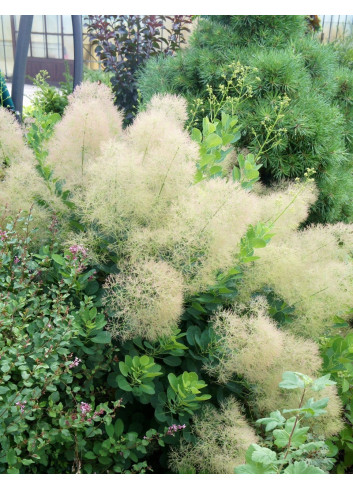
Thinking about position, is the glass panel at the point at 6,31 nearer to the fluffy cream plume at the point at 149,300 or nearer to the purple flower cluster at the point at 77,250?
the purple flower cluster at the point at 77,250

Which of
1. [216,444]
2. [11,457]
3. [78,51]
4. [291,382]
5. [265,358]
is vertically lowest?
[216,444]

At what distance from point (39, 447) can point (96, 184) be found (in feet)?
2.22

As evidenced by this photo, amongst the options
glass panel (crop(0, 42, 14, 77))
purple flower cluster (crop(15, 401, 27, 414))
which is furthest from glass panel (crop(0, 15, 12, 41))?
purple flower cluster (crop(15, 401, 27, 414))

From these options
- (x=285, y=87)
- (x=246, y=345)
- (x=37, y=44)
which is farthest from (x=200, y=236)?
(x=37, y=44)

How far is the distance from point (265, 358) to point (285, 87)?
1.43 m

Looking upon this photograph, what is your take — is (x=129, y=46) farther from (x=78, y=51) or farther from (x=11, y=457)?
(x=11, y=457)

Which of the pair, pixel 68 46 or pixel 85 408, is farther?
pixel 68 46

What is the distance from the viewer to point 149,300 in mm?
1192

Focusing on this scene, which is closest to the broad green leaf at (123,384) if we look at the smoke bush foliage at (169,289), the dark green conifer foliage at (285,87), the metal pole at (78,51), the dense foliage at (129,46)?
the smoke bush foliage at (169,289)

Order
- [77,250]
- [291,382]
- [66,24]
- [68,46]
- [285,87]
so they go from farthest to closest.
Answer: [68,46], [66,24], [285,87], [77,250], [291,382]

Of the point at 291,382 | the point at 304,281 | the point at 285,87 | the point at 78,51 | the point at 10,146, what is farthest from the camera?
the point at 78,51

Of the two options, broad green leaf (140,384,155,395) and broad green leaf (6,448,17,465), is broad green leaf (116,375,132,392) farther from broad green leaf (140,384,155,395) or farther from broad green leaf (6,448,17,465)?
broad green leaf (6,448,17,465)

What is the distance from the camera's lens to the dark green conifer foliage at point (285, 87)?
2.26 metres

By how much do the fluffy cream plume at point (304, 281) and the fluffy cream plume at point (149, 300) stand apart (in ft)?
1.05
